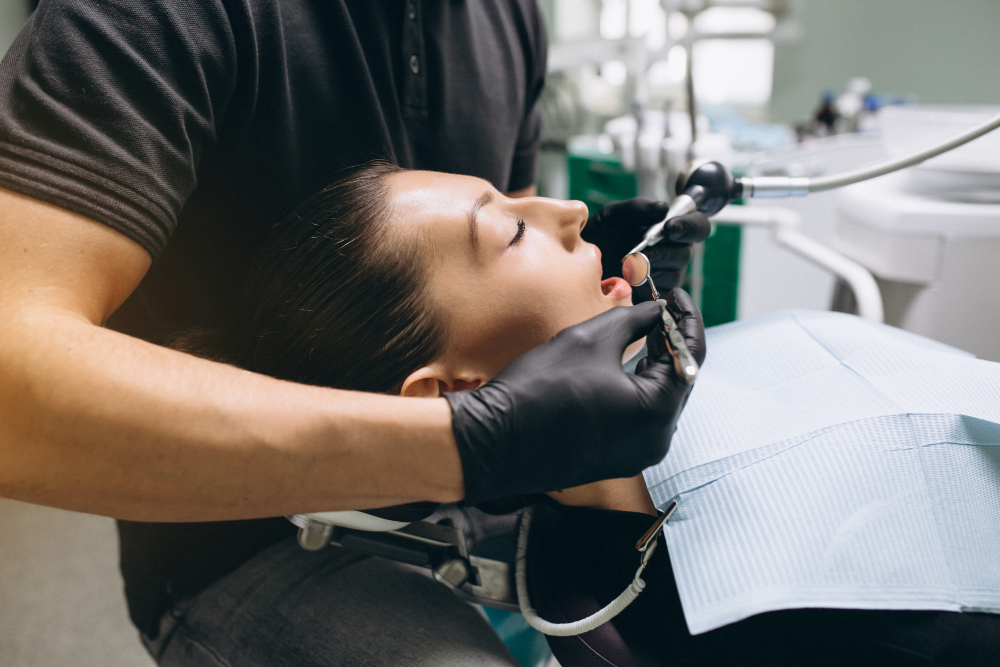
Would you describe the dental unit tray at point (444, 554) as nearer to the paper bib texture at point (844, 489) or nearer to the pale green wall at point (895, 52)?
the paper bib texture at point (844, 489)

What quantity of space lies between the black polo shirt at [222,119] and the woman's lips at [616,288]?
0.35 m

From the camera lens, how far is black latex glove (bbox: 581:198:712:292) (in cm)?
90

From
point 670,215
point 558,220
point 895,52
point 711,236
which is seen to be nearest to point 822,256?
point 670,215

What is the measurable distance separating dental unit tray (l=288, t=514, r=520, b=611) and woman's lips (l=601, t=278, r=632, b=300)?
0.37m

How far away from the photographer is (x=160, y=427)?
51 centimetres

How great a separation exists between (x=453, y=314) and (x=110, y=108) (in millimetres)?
408

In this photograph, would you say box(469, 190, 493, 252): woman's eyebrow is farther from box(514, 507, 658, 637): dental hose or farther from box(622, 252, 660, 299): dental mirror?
box(514, 507, 658, 637): dental hose

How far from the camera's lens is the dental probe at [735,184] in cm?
88

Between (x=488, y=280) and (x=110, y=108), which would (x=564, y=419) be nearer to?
(x=488, y=280)

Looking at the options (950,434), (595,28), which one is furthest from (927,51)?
(950,434)

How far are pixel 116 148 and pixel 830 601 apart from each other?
81 cm

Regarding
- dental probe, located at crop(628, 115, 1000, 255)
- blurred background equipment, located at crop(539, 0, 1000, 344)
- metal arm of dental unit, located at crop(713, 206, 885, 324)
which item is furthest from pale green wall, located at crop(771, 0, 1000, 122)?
dental probe, located at crop(628, 115, 1000, 255)

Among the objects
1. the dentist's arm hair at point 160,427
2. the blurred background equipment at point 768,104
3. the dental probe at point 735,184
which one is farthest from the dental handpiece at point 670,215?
the dentist's arm hair at point 160,427

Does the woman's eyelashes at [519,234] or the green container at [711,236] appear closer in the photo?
the woman's eyelashes at [519,234]
